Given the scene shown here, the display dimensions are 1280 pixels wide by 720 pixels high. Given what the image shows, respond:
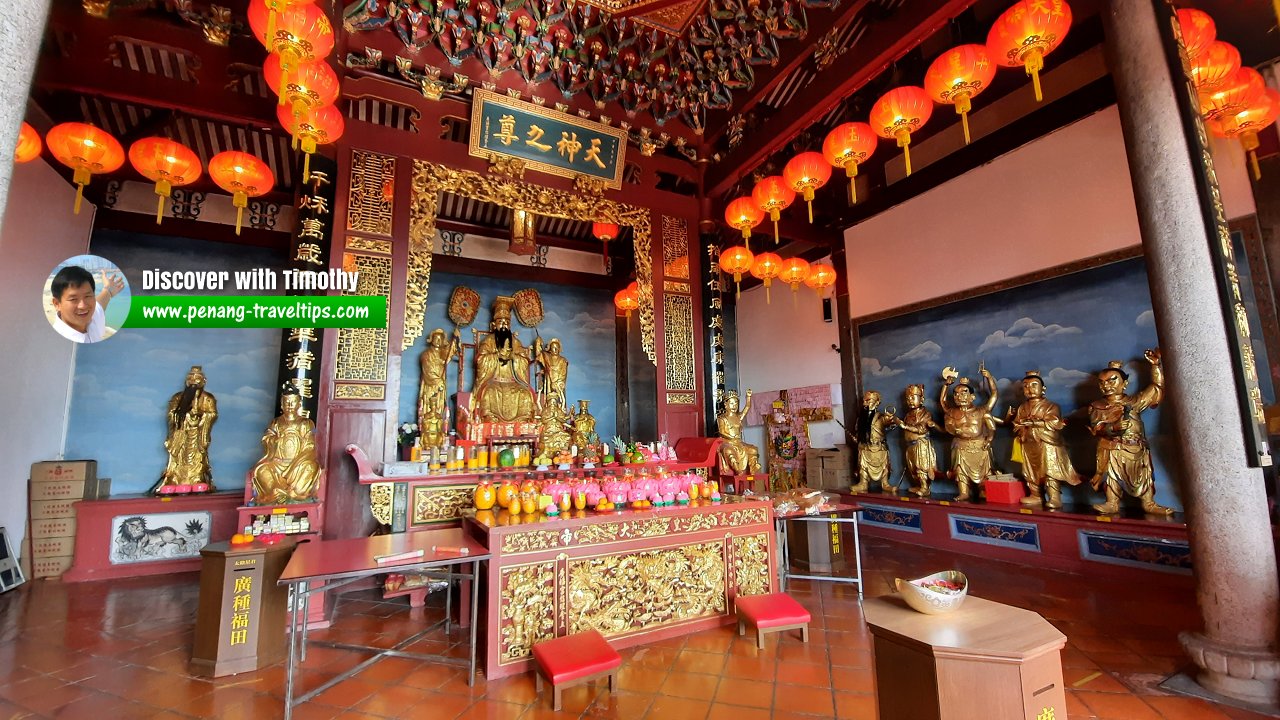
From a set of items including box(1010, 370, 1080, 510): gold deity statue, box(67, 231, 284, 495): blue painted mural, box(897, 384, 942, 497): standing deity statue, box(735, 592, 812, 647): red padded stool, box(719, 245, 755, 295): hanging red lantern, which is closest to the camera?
box(735, 592, 812, 647): red padded stool

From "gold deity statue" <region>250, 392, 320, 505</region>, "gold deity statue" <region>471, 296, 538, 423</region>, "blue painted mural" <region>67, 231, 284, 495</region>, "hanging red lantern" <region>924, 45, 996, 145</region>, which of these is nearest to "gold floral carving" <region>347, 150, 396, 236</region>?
"gold deity statue" <region>250, 392, 320, 505</region>

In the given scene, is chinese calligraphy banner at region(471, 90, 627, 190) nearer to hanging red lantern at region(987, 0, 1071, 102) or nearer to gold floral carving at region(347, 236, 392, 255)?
gold floral carving at region(347, 236, 392, 255)

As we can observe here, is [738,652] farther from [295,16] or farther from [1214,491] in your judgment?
[295,16]

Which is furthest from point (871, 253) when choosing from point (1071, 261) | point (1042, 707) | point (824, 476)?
point (1042, 707)

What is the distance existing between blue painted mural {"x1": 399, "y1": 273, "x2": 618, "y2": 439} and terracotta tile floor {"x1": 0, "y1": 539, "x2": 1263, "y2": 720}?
4750 mm

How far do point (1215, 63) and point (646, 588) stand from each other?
5.32 m

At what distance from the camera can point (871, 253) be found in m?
7.43

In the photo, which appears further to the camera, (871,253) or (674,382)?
(871,253)

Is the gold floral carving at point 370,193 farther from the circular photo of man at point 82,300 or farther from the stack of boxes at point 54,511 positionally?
the stack of boxes at point 54,511

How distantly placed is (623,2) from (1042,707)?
18.1ft

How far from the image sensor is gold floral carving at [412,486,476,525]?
13.9 feet

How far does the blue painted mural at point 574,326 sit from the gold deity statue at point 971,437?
5.01 metres

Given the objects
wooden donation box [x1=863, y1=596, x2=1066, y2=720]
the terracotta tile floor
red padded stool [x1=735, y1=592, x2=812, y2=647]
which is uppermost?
wooden donation box [x1=863, y1=596, x2=1066, y2=720]

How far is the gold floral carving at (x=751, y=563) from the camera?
3.61 m
